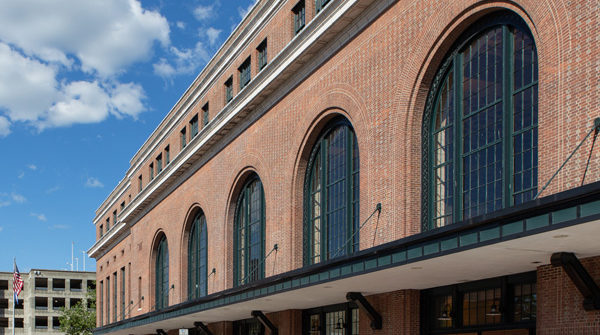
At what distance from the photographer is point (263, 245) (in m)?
34.3

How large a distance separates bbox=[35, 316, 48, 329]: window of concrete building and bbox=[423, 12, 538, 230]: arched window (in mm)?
106062

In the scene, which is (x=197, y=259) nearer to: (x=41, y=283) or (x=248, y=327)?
(x=248, y=327)

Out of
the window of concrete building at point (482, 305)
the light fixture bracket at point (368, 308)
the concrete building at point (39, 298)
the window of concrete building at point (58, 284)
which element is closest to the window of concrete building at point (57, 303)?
the concrete building at point (39, 298)

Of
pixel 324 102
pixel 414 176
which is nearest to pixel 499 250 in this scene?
pixel 414 176

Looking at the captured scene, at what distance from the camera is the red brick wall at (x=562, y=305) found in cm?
1592

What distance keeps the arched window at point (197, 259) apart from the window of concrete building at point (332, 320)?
1311 centimetres

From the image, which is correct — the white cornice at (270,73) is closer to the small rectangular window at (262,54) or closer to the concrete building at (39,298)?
the small rectangular window at (262,54)

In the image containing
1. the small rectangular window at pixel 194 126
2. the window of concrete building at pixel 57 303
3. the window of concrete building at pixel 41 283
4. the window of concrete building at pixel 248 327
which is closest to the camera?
the window of concrete building at pixel 248 327

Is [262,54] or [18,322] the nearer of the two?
[262,54]

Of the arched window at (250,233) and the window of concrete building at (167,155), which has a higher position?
the window of concrete building at (167,155)

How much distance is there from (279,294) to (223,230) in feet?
44.7

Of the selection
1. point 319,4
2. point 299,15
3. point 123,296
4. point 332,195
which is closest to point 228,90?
point 299,15

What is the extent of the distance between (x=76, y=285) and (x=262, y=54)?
314 feet

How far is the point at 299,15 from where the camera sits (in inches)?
1254
